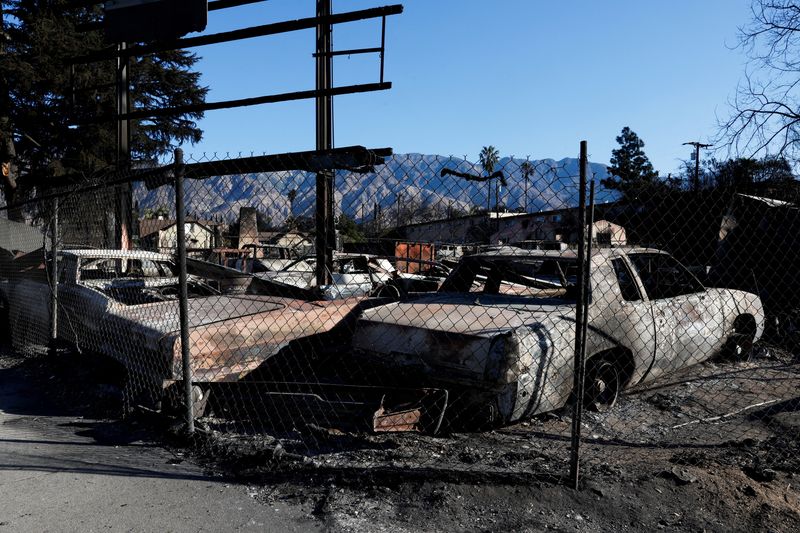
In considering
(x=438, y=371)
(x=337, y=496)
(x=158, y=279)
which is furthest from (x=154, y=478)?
(x=158, y=279)

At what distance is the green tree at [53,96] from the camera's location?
1889cm

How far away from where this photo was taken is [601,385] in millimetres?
4621

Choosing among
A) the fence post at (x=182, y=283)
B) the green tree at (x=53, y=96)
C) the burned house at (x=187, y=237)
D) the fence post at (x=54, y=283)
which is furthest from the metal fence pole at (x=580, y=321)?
the green tree at (x=53, y=96)

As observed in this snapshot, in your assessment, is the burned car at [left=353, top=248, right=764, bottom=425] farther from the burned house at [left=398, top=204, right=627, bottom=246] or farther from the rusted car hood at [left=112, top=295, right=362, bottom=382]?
the rusted car hood at [left=112, top=295, right=362, bottom=382]

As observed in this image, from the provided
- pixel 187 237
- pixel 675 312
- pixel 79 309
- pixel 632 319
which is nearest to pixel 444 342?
pixel 632 319

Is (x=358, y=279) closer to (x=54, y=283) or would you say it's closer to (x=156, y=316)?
(x=54, y=283)

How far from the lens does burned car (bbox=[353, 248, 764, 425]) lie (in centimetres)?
394

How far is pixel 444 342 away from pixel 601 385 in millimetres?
1383

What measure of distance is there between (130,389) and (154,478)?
4.71ft

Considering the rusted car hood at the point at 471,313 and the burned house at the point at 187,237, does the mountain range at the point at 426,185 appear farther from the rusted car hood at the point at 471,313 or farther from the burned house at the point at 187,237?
the rusted car hood at the point at 471,313

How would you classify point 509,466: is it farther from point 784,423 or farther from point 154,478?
point 784,423

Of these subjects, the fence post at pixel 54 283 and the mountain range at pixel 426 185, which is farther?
the fence post at pixel 54 283

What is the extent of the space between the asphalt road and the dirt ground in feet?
0.50

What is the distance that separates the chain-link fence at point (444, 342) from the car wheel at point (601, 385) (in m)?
0.02
